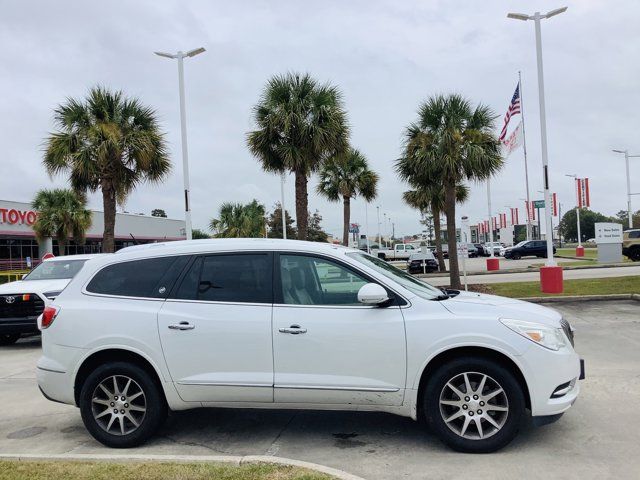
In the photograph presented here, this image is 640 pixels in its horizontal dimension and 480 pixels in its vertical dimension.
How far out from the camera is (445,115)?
18344 millimetres

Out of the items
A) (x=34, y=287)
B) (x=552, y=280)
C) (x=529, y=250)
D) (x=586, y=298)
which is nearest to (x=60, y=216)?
(x=34, y=287)

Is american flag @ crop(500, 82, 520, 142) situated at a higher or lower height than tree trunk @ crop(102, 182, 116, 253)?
higher

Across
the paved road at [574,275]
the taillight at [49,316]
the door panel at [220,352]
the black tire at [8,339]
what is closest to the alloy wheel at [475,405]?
the door panel at [220,352]

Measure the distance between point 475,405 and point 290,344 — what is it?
1.55 m

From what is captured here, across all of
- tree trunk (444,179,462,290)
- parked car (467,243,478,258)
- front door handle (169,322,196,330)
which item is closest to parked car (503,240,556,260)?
parked car (467,243,478,258)

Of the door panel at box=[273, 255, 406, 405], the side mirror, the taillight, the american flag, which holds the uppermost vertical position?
the american flag

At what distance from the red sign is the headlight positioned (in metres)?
38.8

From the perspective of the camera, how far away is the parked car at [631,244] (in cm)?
3083

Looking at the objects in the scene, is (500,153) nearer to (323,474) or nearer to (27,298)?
(27,298)

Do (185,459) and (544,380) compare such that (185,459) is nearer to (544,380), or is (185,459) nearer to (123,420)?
(123,420)

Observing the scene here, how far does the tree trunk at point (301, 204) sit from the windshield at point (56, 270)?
806 cm

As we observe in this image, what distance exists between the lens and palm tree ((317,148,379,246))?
31766mm

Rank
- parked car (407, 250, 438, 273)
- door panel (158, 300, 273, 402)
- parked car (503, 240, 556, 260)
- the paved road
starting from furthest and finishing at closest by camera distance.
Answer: parked car (503, 240, 556, 260) → parked car (407, 250, 438, 273) → the paved road → door panel (158, 300, 273, 402)

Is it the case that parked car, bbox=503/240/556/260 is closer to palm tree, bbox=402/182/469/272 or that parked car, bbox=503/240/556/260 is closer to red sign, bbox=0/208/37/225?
palm tree, bbox=402/182/469/272
